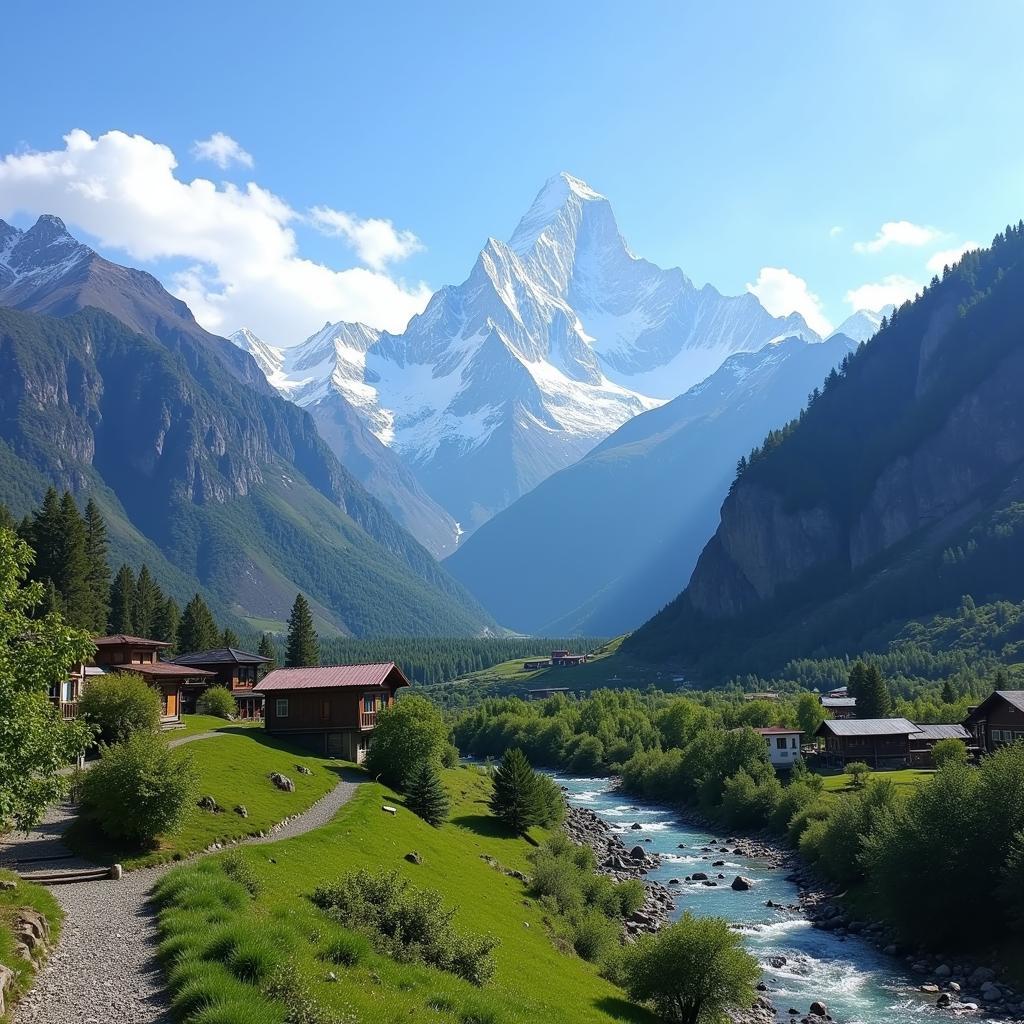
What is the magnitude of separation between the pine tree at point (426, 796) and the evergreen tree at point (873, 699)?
91050mm

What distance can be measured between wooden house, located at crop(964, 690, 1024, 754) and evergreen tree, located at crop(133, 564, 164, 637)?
392ft

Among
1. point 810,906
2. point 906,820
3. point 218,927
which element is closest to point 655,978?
point 218,927

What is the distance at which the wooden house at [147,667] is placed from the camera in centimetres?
8725

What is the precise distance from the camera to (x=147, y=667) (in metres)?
91.1

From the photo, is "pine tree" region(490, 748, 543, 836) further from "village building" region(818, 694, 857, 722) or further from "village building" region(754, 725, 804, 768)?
"village building" region(818, 694, 857, 722)

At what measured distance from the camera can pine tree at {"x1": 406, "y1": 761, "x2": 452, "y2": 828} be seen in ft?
233

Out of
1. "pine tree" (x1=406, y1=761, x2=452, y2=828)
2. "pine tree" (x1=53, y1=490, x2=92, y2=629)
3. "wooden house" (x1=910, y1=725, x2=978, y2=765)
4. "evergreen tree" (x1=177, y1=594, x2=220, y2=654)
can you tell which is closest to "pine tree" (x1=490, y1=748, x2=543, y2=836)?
"pine tree" (x1=406, y1=761, x2=452, y2=828)

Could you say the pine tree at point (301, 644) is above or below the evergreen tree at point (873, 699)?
above

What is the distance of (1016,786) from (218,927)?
51.4 metres

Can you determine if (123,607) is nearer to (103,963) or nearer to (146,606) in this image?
(146,606)

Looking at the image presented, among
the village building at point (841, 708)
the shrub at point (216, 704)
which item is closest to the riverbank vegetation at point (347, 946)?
the shrub at point (216, 704)

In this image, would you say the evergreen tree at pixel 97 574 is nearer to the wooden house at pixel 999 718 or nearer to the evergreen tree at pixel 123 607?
the evergreen tree at pixel 123 607

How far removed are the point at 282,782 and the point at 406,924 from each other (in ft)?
107

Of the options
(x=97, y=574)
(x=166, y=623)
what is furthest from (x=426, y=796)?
(x=166, y=623)
